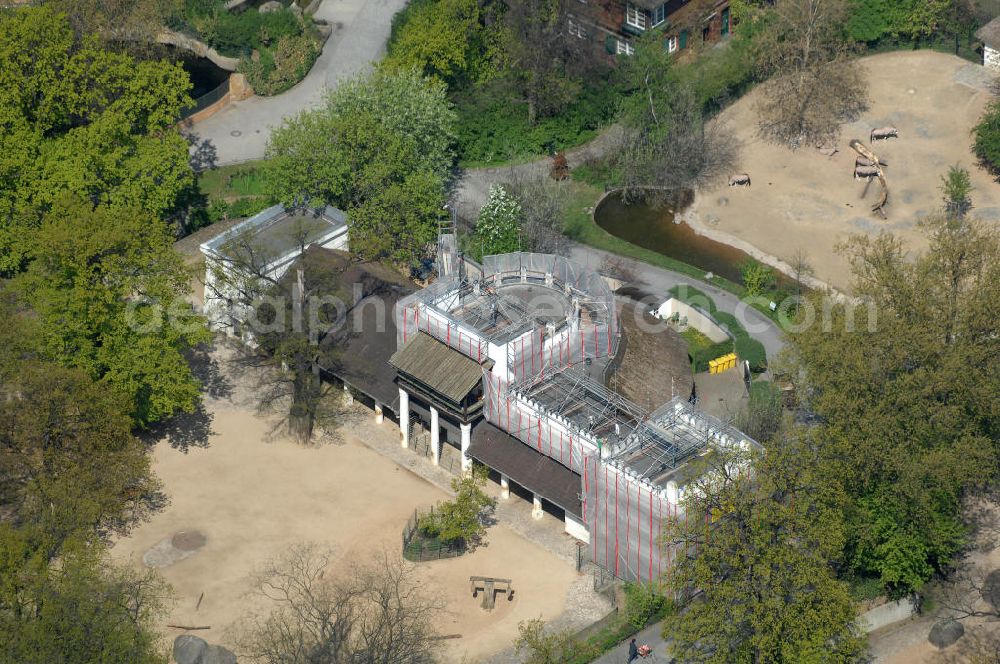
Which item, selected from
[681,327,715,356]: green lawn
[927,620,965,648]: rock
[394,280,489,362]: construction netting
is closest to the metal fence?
[394,280,489,362]: construction netting

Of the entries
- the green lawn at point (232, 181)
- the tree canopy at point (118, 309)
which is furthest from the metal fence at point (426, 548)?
the green lawn at point (232, 181)

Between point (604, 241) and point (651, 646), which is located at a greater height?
point (604, 241)

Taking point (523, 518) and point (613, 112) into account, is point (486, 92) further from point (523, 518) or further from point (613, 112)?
point (523, 518)

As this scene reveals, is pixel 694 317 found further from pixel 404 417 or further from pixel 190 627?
pixel 190 627

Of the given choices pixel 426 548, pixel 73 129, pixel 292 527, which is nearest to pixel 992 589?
pixel 426 548

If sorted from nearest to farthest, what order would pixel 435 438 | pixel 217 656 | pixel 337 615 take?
1. pixel 217 656
2. pixel 337 615
3. pixel 435 438

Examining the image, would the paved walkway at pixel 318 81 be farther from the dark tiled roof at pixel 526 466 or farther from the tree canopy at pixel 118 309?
the dark tiled roof at pixel 526 466
